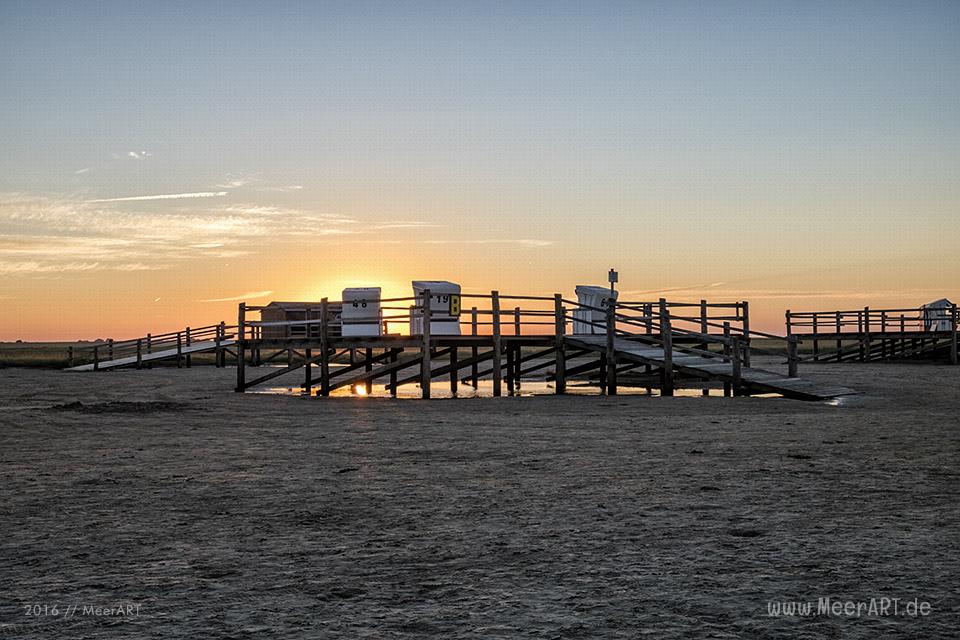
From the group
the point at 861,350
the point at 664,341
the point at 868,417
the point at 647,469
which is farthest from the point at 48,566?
the point at 861,350

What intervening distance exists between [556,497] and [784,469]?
2.47m

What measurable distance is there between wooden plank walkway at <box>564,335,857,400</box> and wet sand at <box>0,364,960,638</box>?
5915mm

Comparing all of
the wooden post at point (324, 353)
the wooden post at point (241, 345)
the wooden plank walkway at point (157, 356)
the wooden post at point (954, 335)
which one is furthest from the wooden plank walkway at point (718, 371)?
the wooden plank walkway at point (157, 356)

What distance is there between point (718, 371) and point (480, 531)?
14.4 m

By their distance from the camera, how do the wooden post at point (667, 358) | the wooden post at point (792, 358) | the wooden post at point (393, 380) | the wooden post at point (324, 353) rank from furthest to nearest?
the wooden post at point (393, 380) < the wooden post at point (324, 353) < the wooden post at point (792, 358) < the wooden post at point (667, 358)

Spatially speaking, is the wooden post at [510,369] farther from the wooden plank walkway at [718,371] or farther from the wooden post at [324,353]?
the wooden post at [324,353]

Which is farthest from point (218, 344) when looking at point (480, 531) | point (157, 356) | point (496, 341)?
point (480, 531)

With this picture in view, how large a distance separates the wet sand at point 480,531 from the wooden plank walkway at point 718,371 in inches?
233

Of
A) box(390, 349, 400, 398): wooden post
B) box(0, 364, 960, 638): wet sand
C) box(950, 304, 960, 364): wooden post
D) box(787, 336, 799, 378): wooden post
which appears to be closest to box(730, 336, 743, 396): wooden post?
box(787, 336, 799, 378): wooden post

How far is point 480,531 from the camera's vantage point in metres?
5.66

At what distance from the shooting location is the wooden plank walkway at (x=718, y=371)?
695 inches

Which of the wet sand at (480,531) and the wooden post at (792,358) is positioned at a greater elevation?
the wooden post at (792,358)

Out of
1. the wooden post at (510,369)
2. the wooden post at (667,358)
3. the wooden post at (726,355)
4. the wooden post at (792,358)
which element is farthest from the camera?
the wooden post at (510,369)

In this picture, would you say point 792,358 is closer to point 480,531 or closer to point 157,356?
point 480,531
